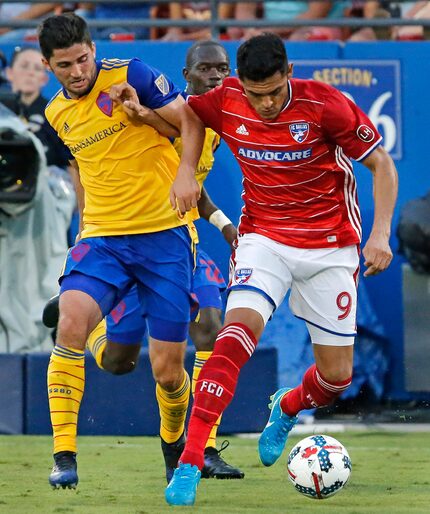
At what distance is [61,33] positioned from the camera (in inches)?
238

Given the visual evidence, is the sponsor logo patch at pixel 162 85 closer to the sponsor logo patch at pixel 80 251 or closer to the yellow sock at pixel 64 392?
the sponsor logo patch at pixel 80 251

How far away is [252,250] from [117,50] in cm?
522

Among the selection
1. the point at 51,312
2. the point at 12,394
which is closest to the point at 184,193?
the point at 51,312

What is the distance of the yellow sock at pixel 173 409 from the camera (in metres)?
6.58

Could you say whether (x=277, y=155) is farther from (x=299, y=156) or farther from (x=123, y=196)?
(x=123, y=196)

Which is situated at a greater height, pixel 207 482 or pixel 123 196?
pixel 123 196

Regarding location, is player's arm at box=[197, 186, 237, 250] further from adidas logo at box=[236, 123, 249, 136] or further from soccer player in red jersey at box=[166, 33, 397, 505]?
adidas logo at box=[236, 123, 249, 136]

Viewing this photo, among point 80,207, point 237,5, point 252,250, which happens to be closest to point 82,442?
point 80,207

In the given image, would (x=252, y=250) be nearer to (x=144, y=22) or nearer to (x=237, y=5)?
(x=144, y=22)

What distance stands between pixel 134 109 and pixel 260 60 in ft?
2.44

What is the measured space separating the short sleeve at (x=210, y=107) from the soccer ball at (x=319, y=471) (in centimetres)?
161

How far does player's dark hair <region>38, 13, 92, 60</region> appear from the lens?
19.9 feet

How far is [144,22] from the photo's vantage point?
11.3m

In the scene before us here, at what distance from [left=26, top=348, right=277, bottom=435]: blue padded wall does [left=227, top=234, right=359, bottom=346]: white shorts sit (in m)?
3.10
